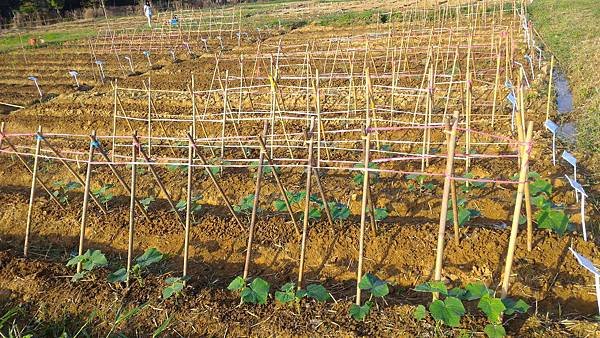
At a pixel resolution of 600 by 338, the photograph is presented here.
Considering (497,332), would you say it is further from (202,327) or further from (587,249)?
(202,327)

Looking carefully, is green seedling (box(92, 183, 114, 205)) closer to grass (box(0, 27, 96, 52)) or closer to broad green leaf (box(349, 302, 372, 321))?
broad green leaf (box(349, 302, 372, 321))

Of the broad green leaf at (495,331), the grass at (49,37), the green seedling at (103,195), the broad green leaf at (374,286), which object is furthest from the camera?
the grass at (49,37)

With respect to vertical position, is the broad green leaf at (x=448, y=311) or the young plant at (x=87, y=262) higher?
the broad green leaf at (x=448, y=311)

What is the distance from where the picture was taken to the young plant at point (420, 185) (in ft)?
18.0

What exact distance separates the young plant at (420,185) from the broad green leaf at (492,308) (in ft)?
7.36

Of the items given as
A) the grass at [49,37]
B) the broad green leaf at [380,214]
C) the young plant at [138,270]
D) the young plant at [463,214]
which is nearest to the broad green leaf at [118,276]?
the young plant at [138,270]

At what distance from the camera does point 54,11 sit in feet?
108

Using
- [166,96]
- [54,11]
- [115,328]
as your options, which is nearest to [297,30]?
[166,96]

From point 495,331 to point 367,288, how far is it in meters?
0.95

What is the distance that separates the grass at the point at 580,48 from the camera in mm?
7105

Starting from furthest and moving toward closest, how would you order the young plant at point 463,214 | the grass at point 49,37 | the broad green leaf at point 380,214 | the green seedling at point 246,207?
the grass at point 49,37
the green seedling at point 246,207
the broad green leaf at point 380,214
the young plant at point 463,214

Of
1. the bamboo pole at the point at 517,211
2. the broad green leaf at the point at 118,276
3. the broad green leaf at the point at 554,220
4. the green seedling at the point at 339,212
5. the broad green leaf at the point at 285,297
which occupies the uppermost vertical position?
the bamboo pole at the point at 517,211

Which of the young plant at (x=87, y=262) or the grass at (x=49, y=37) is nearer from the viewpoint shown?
the young plant at (x=87, y=262)

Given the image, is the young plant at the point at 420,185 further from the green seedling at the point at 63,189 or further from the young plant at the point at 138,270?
the green seedling at the point at 63,189
